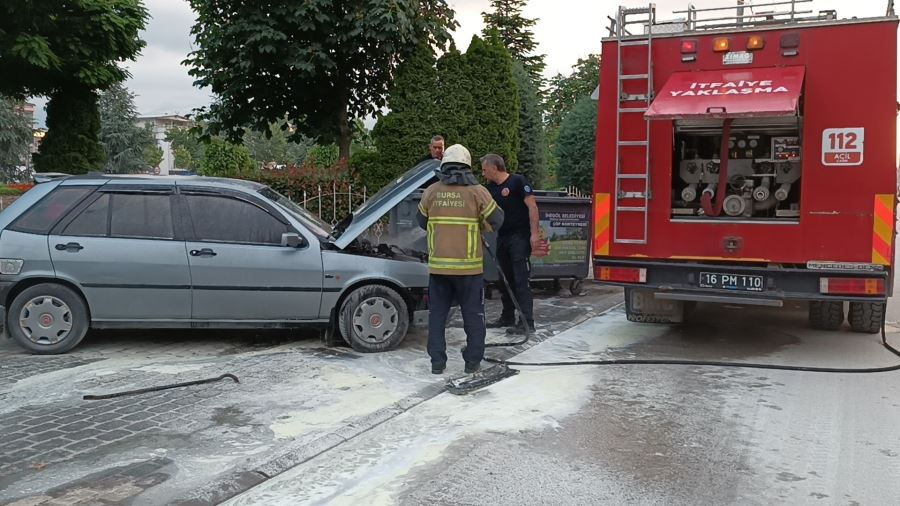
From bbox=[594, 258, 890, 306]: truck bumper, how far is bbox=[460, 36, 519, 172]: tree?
20.8 feet

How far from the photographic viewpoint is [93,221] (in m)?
6.76

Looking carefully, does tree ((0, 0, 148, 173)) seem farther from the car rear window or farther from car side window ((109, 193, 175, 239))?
car side window ((109, 193, 175, 239))

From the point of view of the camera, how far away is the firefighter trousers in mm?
6078

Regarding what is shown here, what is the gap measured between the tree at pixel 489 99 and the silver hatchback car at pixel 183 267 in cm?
650

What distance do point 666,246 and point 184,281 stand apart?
14.5 feet

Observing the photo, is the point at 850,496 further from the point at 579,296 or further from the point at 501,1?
the point at 501,1

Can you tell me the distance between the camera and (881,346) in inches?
298

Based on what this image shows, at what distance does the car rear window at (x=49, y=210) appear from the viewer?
263 inches

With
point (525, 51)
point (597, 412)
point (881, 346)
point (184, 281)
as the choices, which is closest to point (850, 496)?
point (597, 412)

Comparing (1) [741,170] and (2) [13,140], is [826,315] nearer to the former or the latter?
(1) [741,170]

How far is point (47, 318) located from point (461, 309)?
3641 mm

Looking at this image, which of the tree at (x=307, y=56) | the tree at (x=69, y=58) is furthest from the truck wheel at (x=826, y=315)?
A: the tree at (x=69, y=58)

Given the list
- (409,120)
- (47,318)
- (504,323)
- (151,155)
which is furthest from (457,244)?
(151,155)

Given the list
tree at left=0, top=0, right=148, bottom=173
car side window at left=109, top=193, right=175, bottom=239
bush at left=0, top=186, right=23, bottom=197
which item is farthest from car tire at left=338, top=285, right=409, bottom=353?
bush at left=0, top=186, right=23, bottom=197
